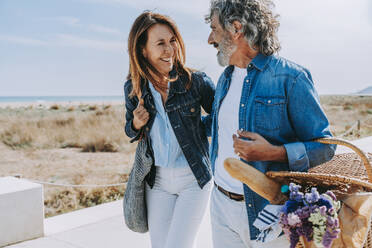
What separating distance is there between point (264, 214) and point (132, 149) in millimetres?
13219

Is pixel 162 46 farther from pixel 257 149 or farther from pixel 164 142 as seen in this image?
pixel 257 149

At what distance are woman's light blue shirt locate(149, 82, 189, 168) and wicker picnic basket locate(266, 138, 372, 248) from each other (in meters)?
0.89

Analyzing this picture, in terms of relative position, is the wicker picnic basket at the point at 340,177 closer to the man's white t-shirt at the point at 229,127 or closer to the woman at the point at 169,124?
the man's white t-shirt at the point at 229,127

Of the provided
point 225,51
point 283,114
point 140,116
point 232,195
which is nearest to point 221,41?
point 225,51

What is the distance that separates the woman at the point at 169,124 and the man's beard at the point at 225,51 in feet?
2.16

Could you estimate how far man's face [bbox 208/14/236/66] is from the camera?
1684mm

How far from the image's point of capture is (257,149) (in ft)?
4.66

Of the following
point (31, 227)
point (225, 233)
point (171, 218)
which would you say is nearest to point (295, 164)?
point (225, 233)

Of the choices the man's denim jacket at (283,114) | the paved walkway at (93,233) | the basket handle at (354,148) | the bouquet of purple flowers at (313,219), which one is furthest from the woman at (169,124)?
the paved walkway at (93,233)

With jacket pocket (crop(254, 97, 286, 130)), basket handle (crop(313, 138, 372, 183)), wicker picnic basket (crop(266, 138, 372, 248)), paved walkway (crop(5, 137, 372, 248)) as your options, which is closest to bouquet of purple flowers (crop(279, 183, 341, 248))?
wicker picnic basket (crop(266, 138, 372, 248))

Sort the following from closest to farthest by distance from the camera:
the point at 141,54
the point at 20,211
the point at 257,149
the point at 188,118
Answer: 1. the point at 257,149
2. the point at 188,118
3. the point at 141,54
4. the point at 20,211

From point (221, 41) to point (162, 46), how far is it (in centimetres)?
81

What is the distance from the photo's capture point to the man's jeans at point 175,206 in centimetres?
220

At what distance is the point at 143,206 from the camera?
7.68ft
